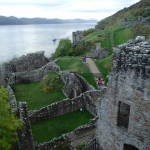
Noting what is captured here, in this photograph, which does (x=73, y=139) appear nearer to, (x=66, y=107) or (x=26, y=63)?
(x=66, y=107)

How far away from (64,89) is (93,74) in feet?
17.0

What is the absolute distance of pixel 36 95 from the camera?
3184 cm

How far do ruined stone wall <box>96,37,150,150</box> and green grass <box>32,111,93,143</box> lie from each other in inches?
417

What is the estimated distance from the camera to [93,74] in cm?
3359

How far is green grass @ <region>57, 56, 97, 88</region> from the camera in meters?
32.9

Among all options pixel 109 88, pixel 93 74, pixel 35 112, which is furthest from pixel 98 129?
pixel 93 74

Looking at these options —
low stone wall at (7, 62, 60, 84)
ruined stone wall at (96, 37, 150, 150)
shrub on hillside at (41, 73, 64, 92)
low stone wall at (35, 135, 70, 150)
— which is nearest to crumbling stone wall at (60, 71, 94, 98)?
shrub on hillside at (41, 73, 64, 92)

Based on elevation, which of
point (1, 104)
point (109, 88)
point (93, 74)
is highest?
point (109, 88)

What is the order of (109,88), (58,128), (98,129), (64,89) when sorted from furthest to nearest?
(64,89) < (58,128) < (98,129) < (109,88)

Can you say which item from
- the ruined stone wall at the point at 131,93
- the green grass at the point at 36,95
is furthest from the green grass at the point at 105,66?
the ruined stone wall at the point at 131,93

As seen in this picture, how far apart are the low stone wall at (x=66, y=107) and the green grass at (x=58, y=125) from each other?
0.47 metres

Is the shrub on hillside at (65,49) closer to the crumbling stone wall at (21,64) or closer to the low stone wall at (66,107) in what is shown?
the crumbling stone wall at (21,64)

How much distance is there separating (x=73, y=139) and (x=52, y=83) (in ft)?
46.2

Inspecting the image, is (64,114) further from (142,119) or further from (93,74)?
(142,119)
